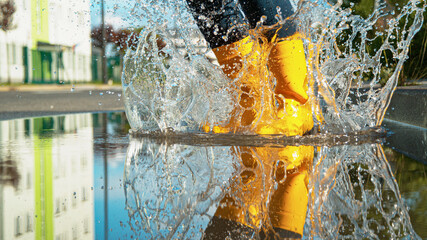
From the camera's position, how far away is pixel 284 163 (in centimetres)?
209

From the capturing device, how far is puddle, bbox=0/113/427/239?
1170mm

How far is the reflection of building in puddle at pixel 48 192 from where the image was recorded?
1183 millimetres

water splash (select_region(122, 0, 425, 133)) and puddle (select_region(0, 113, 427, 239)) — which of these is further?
water splash (select_region(122, 0, 425, 133))

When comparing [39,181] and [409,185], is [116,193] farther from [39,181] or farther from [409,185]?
[409,185]

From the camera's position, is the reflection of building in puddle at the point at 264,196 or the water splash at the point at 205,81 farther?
the water splash at the point at 205,81

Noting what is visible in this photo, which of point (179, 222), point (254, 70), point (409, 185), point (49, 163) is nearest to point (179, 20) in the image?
point (254, 70)

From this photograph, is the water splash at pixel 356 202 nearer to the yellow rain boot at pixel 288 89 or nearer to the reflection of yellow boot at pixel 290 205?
the reflection of yellow boot at pixel 290 205

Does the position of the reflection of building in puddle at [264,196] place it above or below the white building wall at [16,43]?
below

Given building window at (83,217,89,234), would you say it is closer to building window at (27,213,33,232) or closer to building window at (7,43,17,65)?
building window at (27,213,33,232)

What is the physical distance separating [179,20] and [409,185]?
7.25 feet

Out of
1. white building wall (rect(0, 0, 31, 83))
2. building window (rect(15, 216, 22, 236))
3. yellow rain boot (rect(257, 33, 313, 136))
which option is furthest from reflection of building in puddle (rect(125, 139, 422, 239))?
white building wall (rect(0, 0, 31, 83))

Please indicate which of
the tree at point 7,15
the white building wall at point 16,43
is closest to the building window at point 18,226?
the white building wall at point 16,43

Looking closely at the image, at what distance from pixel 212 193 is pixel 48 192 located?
0.47m

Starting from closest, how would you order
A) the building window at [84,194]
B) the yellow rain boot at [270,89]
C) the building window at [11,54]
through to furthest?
the building window at [84,194]
the yellow rain boot at [270,89]
the building window at [11,54]
